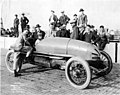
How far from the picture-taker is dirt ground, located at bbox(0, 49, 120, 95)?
6.39 m

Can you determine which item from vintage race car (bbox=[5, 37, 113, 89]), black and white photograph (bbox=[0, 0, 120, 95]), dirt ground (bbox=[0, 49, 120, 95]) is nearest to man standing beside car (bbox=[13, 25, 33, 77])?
black and white photograph (bbox=[0, 0, 120, 95])

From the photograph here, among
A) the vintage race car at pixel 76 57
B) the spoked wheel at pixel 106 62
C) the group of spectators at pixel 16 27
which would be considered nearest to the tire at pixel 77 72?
the vintage race car at pixel 76 57

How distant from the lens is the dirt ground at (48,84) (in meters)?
→ 6.39

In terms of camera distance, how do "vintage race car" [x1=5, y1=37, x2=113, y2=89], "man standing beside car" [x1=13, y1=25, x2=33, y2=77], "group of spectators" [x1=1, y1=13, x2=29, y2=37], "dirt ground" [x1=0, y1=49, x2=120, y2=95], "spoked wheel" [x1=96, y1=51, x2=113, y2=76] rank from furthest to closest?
"group of spectators" [x1=1, y1=13, x2=29, y2=37], "man standing beside car" [x1=13, y1=25, x2=33, y2=77], "spoked wheel" [x1=96, y1=51, x2=113, y2=76], "vintage race car" [x1=5, y1=37, x2=113, y2=89], "dirt ground" [x1=0, y1=49, x2=120, y2=95]

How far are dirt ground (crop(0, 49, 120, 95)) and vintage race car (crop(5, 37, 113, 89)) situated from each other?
0.96ft

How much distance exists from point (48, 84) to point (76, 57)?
4.01 ft

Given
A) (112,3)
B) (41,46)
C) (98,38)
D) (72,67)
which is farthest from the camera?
(112,3)

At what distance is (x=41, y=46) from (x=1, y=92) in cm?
216

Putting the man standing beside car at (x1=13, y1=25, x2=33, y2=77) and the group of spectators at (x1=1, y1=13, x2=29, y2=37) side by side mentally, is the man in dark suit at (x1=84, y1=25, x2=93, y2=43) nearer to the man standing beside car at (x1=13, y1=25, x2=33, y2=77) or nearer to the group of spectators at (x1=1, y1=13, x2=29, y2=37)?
the man standing beside car at (x1=13, y1=25, x2=33, y2=77)

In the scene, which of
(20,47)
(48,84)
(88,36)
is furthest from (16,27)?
(48,84)

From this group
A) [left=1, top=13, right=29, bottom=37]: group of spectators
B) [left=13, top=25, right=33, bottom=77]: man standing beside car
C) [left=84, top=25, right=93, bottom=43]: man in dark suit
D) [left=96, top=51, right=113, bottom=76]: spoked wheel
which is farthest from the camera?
[left=1, top=13, right=29, bottom=37]: group of spectators

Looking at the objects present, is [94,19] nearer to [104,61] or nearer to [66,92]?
[104,61]

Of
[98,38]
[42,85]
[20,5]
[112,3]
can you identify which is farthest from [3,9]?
[42,85]

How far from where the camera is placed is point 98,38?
10.5 metres
